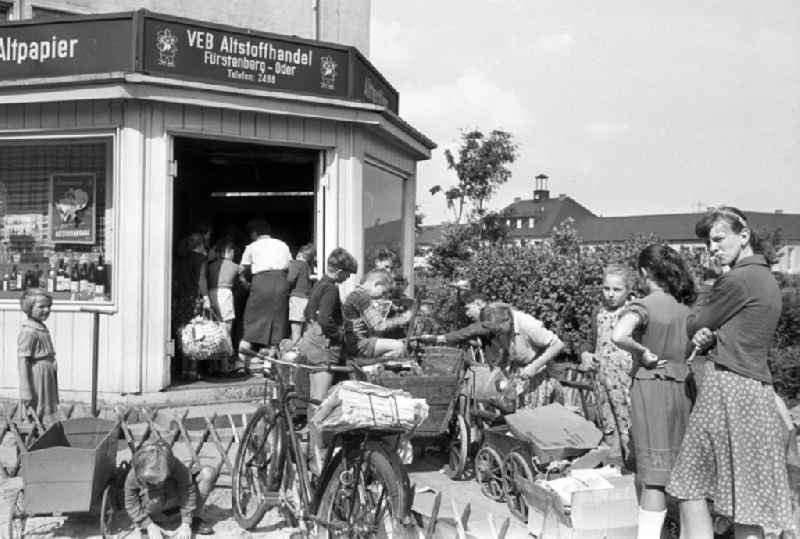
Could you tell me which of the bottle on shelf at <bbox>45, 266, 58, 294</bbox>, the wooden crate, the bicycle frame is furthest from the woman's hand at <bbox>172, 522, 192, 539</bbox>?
the bottle on shelf at <bbox>45, 266, 58, 294</bbox>

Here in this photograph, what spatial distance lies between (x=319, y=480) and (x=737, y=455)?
2.15 m

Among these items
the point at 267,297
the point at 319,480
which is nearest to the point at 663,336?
the point at 319,480

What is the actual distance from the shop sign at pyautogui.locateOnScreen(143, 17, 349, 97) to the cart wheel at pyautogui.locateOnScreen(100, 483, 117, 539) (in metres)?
4.46

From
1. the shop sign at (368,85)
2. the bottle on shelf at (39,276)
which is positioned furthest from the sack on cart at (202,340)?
the shop sign at (368,85)

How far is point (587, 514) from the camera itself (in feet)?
14.8

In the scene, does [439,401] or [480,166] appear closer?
[439,401]

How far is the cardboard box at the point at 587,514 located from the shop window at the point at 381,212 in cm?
461

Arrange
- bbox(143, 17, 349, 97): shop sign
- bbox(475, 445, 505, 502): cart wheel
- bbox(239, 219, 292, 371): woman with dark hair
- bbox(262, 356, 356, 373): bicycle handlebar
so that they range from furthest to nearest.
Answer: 1. bbox(239, 219, 292, 371): woman with dark hair
2. bbox(143, 17, 349, 97): shop sign
3. bbox(475, 445, 505, 502): cart wheel
4. bbox(262, 356, 356, 373): bicycle handlebar

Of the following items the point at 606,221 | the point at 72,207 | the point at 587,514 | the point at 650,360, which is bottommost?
the point at 587,514

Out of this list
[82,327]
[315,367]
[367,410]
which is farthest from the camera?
[82,327]

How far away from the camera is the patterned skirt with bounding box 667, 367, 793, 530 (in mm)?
3912

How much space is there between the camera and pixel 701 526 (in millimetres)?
4109

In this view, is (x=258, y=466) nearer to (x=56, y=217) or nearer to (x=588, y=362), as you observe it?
(x=588, y=362)

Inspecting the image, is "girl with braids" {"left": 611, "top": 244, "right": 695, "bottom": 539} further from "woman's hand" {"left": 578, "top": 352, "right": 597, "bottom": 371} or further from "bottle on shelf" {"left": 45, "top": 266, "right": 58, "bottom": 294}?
"bottle on shelf" {"left": 45, "top": 266, "right": 58, "bottom": 294}
